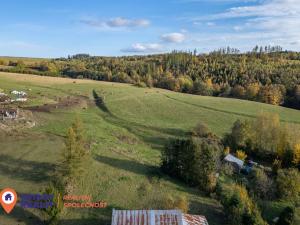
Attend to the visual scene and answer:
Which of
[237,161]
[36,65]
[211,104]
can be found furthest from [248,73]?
[237,161]

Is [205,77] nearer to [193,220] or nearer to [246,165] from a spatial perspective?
[246,165]

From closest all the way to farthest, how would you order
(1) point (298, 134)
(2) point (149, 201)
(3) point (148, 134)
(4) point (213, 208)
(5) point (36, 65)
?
(2) point (149, 201) → (4) point (213, 208) → (1) point (298, 134) → (3) point (148, 134) → (5) point (36, 65)

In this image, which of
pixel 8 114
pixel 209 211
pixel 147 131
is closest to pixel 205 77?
pixel 147 131

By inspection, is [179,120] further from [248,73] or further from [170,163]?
[248,73]

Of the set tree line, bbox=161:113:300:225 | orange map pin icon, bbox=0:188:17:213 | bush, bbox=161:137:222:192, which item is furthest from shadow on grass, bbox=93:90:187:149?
orange map pin icon, bbox=0:188:17:213

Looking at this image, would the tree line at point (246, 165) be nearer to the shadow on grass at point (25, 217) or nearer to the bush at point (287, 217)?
the bush at point (287, 217)

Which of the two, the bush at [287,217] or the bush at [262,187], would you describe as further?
the bush at [262,187]

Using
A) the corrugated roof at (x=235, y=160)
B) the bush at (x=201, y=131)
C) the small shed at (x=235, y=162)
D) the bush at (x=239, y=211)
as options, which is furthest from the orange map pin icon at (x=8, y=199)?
the bush at (x=201, y=131)
